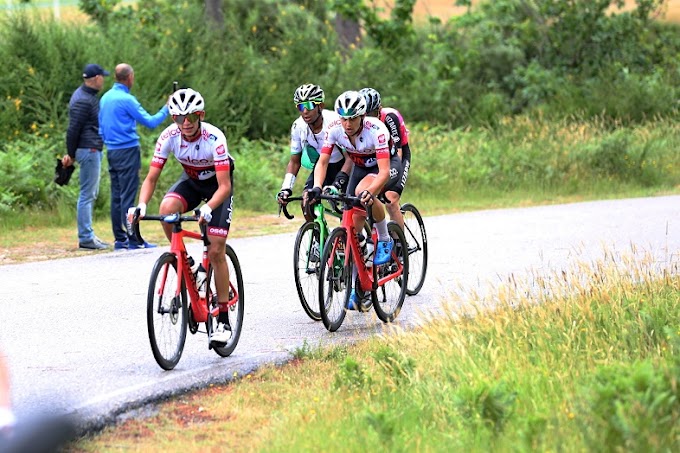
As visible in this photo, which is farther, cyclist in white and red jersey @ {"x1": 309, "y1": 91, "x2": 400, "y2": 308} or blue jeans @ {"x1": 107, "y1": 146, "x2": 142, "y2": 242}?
blue jeans @ {"x1": 107, "y1": 146, "x2": 142, "y2": 242}

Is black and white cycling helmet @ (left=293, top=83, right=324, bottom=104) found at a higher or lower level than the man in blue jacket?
higher

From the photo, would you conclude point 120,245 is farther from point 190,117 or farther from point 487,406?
point 487,406

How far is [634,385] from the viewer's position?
5.68m

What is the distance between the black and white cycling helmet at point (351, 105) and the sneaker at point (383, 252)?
121 centimetres

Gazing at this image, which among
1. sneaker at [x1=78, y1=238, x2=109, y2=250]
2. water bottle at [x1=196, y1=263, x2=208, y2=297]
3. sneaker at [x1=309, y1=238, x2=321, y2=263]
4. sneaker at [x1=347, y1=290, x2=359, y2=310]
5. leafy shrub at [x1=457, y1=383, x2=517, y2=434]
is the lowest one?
sneaker at [x1=78, y1=238, x2=109, y2=250]

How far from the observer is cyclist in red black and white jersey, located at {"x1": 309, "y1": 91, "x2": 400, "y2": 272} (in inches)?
385

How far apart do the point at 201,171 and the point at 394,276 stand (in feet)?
8.03

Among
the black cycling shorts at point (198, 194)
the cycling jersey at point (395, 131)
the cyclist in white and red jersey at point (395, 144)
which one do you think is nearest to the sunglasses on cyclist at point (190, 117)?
the black cycling shorts at point (198, 194)

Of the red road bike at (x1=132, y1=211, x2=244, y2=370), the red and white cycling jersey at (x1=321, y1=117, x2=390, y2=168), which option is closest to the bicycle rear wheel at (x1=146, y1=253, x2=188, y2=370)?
the red road bike at (x1=132, y1=211, x2=244, y2=370)

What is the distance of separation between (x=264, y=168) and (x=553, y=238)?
6348 millimetres

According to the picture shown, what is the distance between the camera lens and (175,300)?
812 centimetres

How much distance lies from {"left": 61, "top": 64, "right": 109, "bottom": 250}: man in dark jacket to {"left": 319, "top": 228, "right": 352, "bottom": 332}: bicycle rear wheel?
5788mm

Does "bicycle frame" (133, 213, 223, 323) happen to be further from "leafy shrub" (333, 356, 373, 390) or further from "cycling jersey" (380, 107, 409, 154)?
"cycling jersey" (380, 107, 409, 154)

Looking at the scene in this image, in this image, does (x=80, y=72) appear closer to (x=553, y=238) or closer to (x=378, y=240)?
(x=553, y=238)
